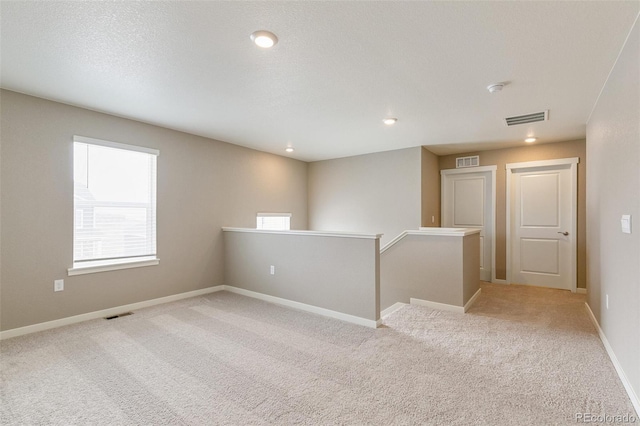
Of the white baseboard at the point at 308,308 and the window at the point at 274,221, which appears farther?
the window at the point at 274,221

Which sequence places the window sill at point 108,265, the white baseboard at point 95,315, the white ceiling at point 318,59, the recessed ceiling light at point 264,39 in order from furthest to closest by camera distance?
the window sill at point 108,265 < the white baseboard at point 95,315 < the recessed ceiling light at point 264,39 < the white ceiling at point 318,59

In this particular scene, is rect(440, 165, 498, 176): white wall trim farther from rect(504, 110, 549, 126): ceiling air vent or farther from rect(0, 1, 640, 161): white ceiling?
rect(504, 110, 549, 126): ceiling air vent

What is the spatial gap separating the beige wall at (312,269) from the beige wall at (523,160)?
3.40 meters

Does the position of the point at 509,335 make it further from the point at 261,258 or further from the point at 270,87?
the point at 270,87

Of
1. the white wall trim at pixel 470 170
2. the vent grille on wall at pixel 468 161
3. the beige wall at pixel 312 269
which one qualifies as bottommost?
the beige wall at pixel 312 269

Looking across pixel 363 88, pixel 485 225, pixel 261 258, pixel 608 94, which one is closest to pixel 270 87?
pixel 363 88

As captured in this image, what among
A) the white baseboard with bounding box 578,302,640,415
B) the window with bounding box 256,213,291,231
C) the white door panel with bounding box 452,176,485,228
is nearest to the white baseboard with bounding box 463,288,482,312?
the white baseboard with bounding box 578,302,640,415

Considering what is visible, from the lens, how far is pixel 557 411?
6.29 ft

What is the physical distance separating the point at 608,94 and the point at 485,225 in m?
3.30

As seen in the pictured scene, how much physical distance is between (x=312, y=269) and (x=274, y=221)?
8.25ft

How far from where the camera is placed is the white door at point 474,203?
224 inches

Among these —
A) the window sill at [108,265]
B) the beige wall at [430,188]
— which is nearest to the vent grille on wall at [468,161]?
the beige wall at [430,188]

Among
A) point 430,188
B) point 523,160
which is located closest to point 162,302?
point 430,188

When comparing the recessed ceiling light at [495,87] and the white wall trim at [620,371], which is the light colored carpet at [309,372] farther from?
the recessed ceiling light at [495,87]
